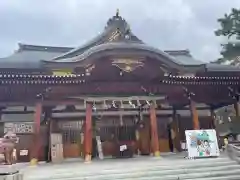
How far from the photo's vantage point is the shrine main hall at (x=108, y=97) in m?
10.7

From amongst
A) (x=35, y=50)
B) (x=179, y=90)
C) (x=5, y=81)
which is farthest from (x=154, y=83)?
(x=35, y=50)

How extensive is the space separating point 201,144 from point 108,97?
3923mm

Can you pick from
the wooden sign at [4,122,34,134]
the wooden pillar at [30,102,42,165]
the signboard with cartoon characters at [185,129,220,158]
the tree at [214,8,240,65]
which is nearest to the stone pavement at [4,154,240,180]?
the signboard with cartoon characters at [185,129,220,158]

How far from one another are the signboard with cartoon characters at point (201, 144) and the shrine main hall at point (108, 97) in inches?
56.6

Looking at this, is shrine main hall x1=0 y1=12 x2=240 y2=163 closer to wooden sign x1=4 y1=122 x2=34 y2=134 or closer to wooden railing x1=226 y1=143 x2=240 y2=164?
wooden sign x1=4 y1=122 x2=34 y2=134

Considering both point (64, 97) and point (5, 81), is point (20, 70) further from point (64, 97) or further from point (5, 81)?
point (64, 97)

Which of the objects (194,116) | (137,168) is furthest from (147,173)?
(194,116)

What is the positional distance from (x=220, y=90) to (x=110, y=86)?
5067mm

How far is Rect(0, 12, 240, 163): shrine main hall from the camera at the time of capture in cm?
1070

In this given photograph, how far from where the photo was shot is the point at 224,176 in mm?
8609

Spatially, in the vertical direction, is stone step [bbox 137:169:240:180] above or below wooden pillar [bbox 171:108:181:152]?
below

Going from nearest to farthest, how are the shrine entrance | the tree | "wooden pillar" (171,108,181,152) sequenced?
the shrine entrance
"wooden pillar" (171,108,181,152)
the tree

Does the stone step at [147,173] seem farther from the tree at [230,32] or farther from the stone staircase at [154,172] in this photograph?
the tree at [230,32]

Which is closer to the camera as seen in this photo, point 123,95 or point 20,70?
point 20,70
